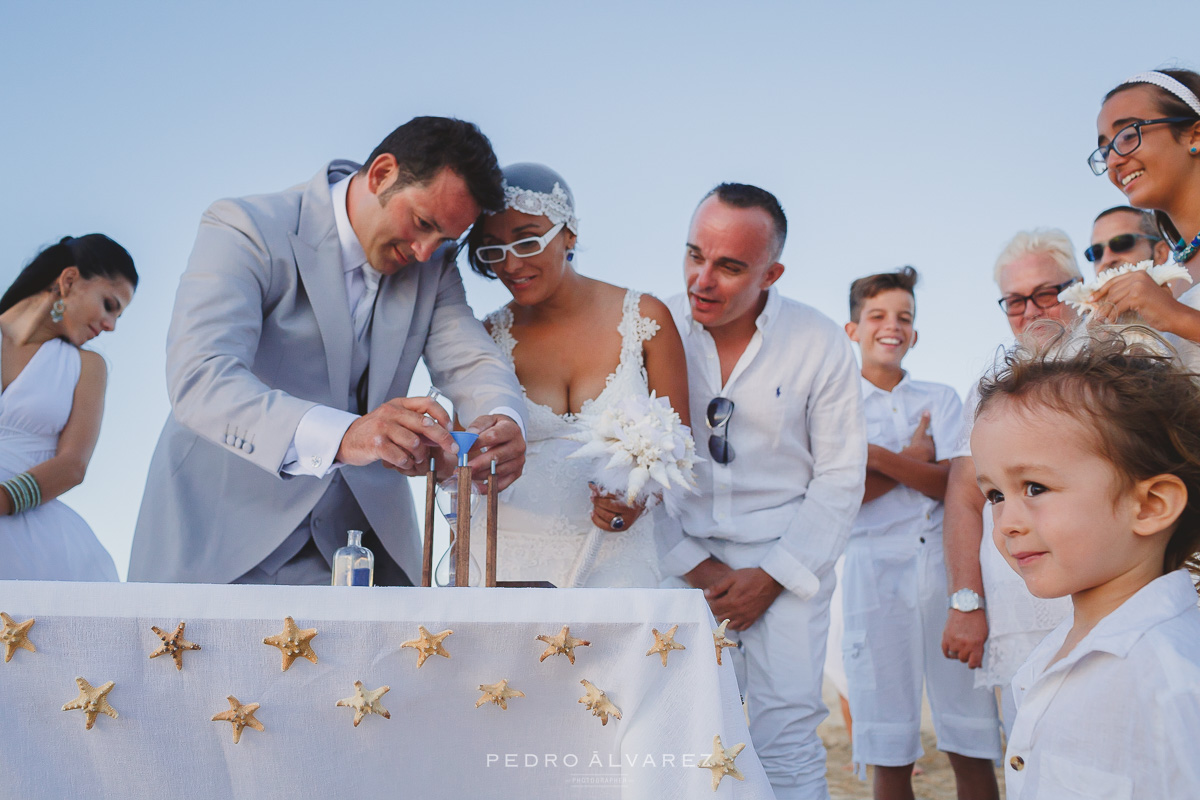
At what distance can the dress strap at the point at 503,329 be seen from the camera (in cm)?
370

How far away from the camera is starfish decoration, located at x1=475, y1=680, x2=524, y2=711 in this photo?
182cm

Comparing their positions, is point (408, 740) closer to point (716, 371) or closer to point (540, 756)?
point (540, 756)

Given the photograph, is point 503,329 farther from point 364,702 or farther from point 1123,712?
point 1123,712

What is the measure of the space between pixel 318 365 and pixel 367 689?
4.90ft

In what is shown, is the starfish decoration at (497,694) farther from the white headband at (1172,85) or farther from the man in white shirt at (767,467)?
the white headband at (1172,85)

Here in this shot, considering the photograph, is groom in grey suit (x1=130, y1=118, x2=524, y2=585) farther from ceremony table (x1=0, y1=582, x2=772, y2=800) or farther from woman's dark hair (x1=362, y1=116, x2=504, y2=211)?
ceremony table (x1=0, y1=582, x2=772, y2=800)

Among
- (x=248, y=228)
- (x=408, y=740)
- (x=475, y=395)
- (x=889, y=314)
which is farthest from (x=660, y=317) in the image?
(x=408, y=740)

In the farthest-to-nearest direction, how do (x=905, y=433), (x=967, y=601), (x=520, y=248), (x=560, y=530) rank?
(x=905, y=433)
(x=967, y=601)
(x=520, y=248)
(x=560, y=530)

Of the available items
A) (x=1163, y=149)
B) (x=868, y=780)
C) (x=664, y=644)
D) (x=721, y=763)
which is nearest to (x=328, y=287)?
(x=664, y=644)

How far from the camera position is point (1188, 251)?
9.35 feet

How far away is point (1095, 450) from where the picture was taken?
1745 millimetres

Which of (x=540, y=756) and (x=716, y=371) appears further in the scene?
(x=716, y=371)

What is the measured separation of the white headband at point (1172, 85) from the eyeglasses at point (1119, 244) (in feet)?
4.73

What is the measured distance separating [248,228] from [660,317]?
1.55m
